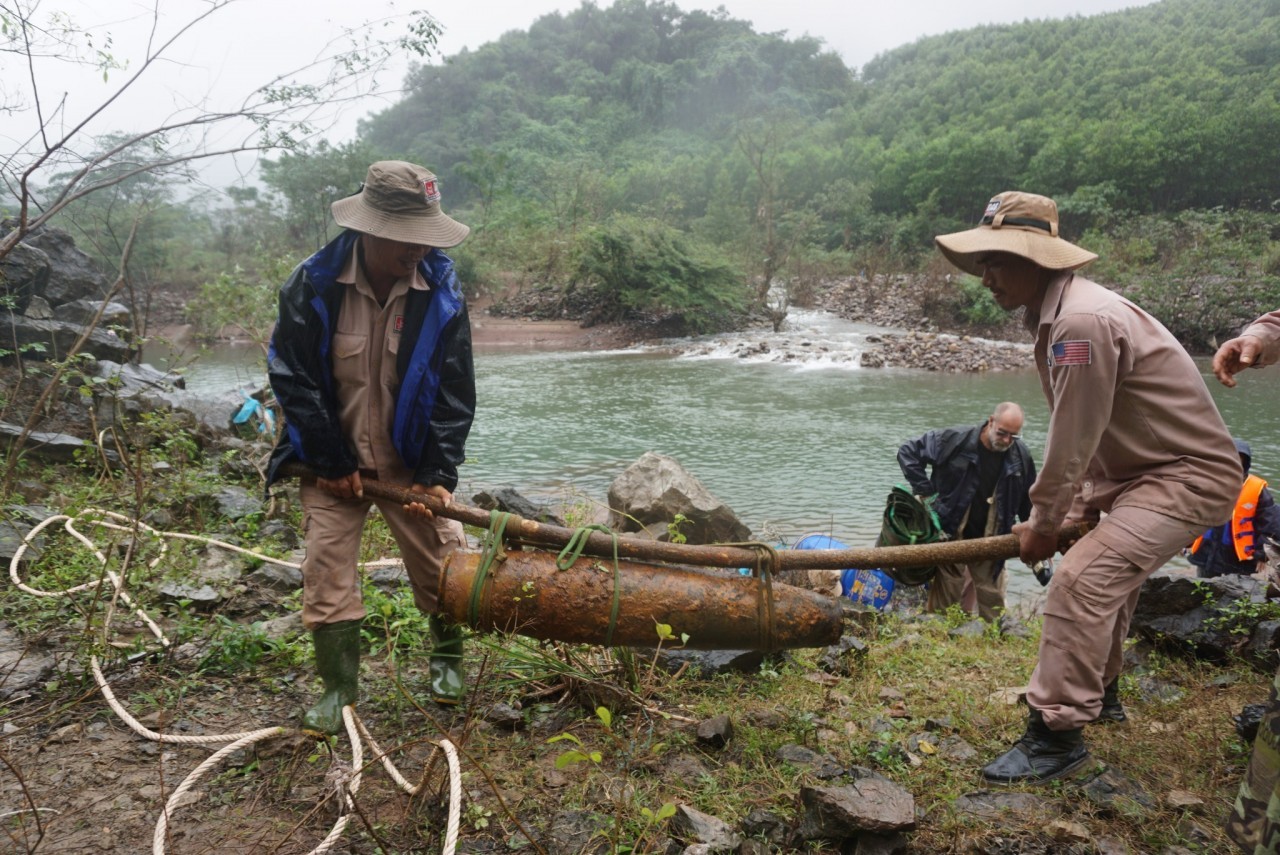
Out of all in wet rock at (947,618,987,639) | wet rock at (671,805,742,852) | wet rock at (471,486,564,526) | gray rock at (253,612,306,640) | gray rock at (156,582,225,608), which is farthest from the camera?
wet rock at (471,486,564,526)

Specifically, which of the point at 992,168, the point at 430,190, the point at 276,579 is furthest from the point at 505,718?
the point at 992,168

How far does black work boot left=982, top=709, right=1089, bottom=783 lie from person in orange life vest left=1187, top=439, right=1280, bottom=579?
266 cm

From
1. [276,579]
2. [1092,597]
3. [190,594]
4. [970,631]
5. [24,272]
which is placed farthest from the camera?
[24,272]

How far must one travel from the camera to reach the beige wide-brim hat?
2.65m

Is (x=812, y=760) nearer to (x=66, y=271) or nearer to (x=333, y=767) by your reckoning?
(x=333, y=767)

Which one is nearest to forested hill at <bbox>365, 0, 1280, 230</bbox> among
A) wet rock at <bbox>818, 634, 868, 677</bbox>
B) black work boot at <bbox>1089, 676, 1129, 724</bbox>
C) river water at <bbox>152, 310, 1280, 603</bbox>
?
river water at <bbox>152, 310, 1280, 603</bbox>

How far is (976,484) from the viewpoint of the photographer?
5.41 metres

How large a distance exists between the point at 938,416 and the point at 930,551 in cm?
1188

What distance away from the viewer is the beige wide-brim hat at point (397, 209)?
2648 millimetres

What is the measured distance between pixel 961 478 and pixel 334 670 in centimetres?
420

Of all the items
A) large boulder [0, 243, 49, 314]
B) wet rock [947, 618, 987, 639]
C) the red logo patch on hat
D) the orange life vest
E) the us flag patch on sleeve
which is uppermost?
the red logo patch on hat

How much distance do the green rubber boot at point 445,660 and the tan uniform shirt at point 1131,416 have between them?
2.07 meters

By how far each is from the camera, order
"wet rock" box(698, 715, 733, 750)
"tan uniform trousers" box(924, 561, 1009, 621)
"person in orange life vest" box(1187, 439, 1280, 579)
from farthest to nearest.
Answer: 1. "tan uniform trousers" box(924, 561, 1009, 621)
2. "person in orange life vest" box(1187, 439, 1280, 579)
3. "wet rock" box(698, 715, 733, 750)

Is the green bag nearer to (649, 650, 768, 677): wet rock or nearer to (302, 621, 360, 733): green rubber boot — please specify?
(649, 650, 768, 677): wet rock
